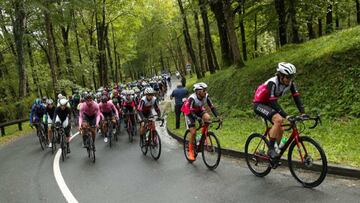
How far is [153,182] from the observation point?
8156 mm

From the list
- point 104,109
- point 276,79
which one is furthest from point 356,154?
point 104,109

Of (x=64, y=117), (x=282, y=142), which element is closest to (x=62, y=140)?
(x=64, y=117)

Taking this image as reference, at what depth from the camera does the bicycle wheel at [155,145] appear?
10641 millimetres

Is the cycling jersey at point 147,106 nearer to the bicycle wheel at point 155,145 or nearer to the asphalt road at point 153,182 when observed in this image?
the bicycle wheel at point 155,145

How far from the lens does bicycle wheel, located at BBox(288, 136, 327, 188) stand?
20.2 ft

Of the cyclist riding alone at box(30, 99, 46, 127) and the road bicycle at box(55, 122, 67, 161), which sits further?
the cyclist riding alone at box(30, 99, 46, 127)

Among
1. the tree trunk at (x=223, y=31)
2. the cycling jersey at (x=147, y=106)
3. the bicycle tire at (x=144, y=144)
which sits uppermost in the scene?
the tree trunk at (x=223, y=31)

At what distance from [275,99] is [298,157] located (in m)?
1.18

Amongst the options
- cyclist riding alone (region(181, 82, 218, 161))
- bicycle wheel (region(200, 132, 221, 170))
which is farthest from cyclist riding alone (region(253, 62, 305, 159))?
cyclist riding alone (region(181, 82, 218, 161))

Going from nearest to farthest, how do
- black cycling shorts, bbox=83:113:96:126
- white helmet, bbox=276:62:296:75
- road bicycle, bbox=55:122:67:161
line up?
white helmet, bbox=276:62:296:75 → road bicycle, bbox=55:122:67:161 → black cycling shorts, bbox=83:113:96:126

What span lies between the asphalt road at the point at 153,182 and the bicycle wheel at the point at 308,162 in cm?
17

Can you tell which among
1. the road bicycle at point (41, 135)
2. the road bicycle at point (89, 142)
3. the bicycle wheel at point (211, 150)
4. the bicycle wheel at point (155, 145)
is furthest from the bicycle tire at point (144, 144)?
the road bicycle at point (41, 135)

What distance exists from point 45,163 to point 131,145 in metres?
3.24

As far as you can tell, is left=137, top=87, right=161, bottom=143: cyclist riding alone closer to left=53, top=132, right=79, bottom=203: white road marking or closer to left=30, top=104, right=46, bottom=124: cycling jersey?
left=53, top=132, right=79, bottom=203: white road marking
